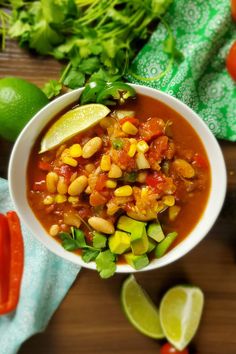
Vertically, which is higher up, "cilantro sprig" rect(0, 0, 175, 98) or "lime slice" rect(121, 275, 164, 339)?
"cilantro sprig" rect(0, 0, 175, 98)

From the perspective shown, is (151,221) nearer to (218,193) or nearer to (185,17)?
(218,193)

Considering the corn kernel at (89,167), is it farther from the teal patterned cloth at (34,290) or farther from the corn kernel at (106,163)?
the teal patterned cloth at (34,290)

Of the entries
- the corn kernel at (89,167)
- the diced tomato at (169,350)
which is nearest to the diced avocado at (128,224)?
the corn kernel at (89,167)

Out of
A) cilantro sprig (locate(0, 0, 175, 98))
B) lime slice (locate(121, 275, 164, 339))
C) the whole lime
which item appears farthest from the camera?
lime slice (locate(121, 275, 164, 339))

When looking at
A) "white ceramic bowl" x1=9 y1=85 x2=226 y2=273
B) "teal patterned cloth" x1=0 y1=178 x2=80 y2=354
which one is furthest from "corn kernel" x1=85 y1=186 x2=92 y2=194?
"teal patterned cloth" x1=0 y1=178 x2=80 y2=354

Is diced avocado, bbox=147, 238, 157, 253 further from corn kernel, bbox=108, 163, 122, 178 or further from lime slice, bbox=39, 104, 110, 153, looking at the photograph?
lime slice, bbox=39, 104, 110, 153

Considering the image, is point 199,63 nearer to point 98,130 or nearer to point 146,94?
point 146,94
